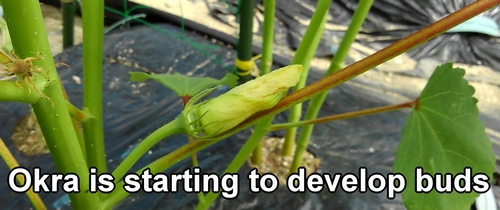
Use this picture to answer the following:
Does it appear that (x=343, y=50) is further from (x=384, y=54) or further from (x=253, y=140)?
(x=384, y=54)

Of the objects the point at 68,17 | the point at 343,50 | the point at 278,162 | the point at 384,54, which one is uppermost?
the point at 384,54

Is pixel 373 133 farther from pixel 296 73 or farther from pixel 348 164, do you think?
pixel 296 73

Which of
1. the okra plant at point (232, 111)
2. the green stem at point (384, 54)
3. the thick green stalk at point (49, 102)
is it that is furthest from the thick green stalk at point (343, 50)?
the thick green stalk at point (49, 102)

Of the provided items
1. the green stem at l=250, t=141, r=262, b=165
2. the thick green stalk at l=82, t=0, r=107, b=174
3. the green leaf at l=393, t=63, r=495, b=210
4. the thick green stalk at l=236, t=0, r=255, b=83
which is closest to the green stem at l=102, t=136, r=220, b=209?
the thick green stalk at l=82, t=0, r=107, b=174

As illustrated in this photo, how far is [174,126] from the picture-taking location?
0.35 m

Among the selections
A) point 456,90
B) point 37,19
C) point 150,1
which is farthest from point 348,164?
point 150,1

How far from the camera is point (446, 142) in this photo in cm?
49

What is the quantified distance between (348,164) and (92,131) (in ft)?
2.20

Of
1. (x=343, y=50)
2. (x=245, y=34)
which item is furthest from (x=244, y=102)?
(x=245, y=34)

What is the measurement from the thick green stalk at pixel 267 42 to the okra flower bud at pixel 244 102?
13.9 inches

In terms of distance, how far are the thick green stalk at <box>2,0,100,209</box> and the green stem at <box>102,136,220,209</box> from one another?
0.05ft

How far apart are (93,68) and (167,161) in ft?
0.53

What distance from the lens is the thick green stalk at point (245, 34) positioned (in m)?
1.02

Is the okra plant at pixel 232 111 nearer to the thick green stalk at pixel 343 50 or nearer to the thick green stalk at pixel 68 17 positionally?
the thick green stalk at pixel 343 50
